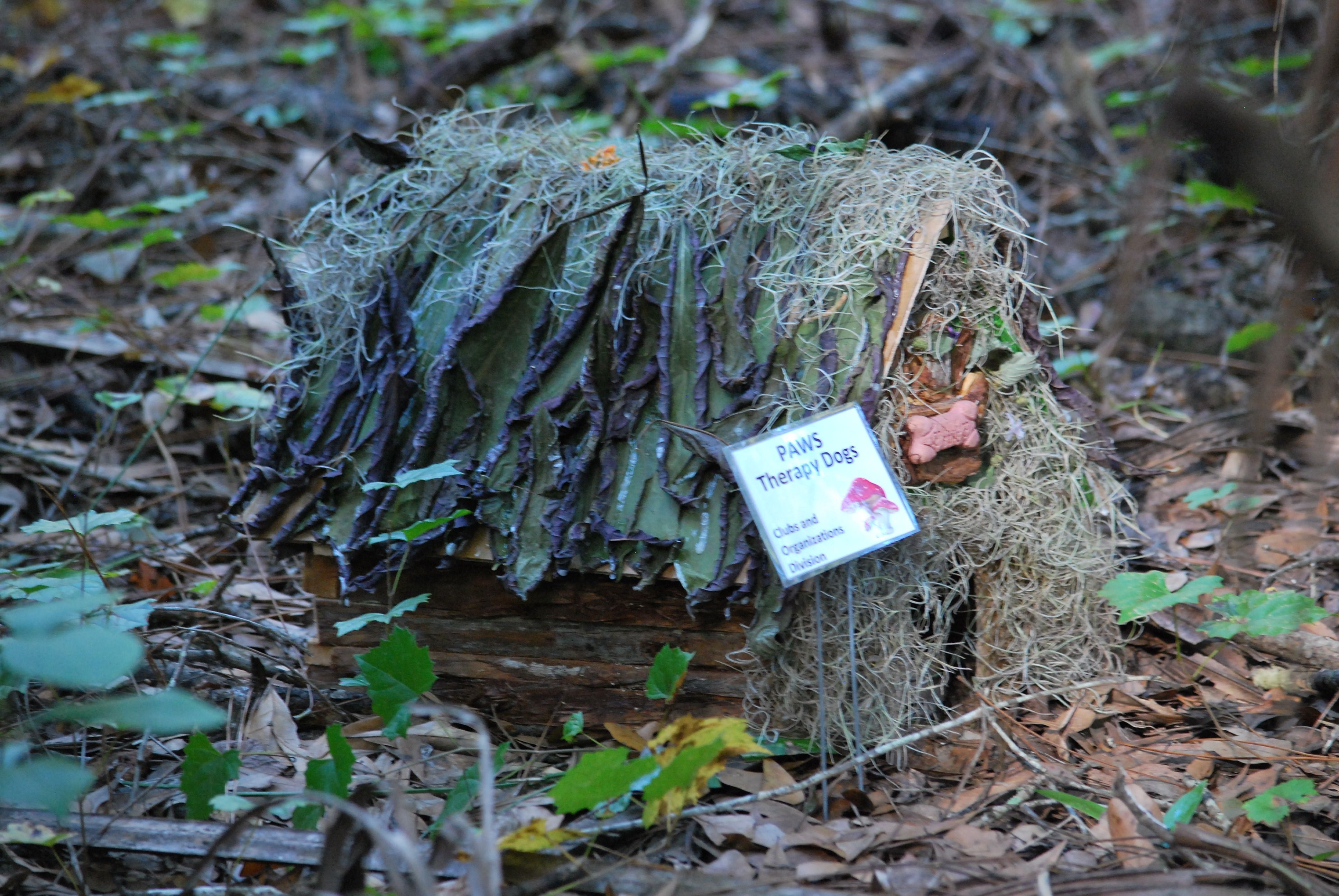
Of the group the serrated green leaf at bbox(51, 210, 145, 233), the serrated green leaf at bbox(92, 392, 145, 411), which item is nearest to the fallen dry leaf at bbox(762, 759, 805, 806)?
the serrated green leaf at bbox(92, 392, 145, 411)

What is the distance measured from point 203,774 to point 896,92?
4813 mm

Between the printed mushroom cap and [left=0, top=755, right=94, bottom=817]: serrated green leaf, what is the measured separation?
144 cm

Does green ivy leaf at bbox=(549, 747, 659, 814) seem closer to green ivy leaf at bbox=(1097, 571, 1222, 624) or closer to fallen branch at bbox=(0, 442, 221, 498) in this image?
green ivy leaf at bbox=(1097, 571, 1222, 624)

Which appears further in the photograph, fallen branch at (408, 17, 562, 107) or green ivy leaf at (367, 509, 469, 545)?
fallen branch at (408, 17, 562, 107)

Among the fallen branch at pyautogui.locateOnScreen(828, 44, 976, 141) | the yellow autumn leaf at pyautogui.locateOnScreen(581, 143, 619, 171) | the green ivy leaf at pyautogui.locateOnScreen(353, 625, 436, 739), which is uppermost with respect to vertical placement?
the fallen branch at pyautogui.locateOnScreen(828, 44, 976, 141)

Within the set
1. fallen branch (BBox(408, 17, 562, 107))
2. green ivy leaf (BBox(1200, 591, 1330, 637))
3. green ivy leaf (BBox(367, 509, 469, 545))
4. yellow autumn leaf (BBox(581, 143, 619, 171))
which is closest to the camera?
green ivy leaf (BBox(367, 509, 469, 545))

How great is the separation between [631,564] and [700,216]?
3.09 feet

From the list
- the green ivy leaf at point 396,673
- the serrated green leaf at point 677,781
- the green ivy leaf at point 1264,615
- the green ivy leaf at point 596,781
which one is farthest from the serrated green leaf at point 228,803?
the green ivy leaf at point 1264,615

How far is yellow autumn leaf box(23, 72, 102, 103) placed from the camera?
16.2ft

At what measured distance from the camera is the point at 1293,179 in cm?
82

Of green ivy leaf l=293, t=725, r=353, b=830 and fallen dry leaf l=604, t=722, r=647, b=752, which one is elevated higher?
green ivy leaf l=293, t=725, r=353, b=830

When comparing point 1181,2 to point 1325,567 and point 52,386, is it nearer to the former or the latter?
point 1325,567

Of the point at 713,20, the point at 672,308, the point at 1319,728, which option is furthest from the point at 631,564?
the point at 713,20

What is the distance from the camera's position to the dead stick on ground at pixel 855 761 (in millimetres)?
1895
